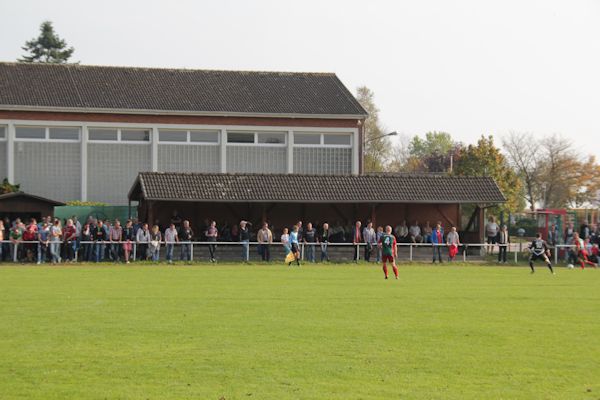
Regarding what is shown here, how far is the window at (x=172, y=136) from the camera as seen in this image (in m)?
51.2

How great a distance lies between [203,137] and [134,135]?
362 cm

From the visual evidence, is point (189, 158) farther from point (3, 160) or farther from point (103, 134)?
point (3, 160)

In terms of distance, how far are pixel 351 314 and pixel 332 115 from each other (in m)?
35.9

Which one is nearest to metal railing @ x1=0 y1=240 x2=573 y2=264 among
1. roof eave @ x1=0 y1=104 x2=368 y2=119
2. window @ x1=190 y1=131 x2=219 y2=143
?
window @ x1=190 y1=131 x2=219 y2=143

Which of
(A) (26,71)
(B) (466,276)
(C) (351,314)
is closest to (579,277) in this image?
(B) (466,276)

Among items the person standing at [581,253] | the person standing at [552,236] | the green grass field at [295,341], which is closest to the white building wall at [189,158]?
the person standing at [552,236]

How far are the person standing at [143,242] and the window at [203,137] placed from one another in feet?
50.5

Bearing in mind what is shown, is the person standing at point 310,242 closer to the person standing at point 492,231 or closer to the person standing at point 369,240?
the person standing at point 369,240

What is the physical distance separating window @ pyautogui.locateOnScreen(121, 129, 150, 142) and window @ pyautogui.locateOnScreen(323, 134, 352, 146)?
9.73 m

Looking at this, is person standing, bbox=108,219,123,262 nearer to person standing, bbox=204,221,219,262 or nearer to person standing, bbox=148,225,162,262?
person standing, bbox=148,225,162,262

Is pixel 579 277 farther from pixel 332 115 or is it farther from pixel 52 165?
pixel 52 165

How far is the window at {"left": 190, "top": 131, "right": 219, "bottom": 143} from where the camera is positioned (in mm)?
51531

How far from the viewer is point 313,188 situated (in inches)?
1662

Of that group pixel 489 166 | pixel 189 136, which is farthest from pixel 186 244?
pixel 489 166
